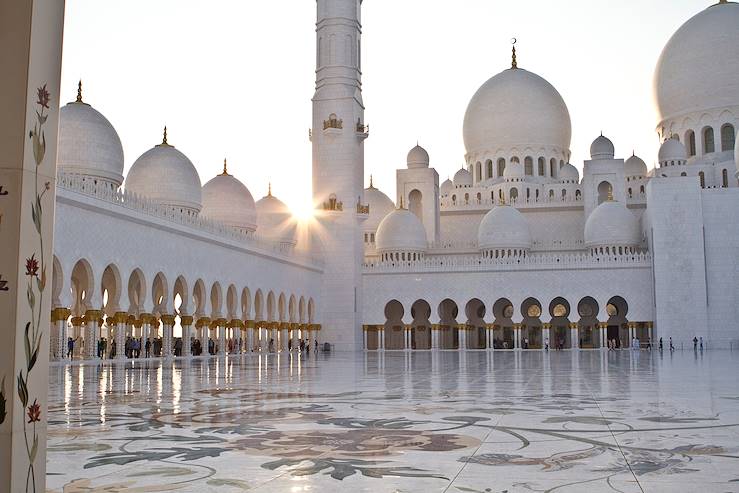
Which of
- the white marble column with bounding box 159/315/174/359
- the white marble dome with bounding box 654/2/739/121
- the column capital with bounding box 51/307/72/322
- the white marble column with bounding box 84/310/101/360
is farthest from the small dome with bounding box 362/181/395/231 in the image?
the column capital with bounding box 51/307/72/322

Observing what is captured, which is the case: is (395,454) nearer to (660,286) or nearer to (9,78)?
(9,78)

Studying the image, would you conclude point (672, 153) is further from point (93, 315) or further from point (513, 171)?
point (93, 315)

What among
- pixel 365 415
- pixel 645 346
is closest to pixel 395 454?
pixel 365 415

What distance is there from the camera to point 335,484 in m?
2.64

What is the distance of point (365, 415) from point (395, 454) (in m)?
1.57

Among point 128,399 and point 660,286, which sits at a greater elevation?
point 660,286

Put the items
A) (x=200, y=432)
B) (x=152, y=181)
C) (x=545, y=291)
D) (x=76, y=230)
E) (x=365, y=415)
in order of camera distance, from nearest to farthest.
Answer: (x=200, y=432), (x=365, y=415), (x=76, y=230), (x=152, y=181), (x=545, y=291)

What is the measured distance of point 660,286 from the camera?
2798 cm

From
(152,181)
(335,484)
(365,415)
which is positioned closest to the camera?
(335,484)

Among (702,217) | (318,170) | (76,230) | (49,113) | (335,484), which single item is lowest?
(335,484)

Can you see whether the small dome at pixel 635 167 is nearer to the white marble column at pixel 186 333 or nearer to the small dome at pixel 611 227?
the small dome at pixel 611 227

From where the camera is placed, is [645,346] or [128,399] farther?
[645,346]

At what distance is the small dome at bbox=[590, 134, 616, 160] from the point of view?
34156 millimetres

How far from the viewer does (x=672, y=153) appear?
31.2m
